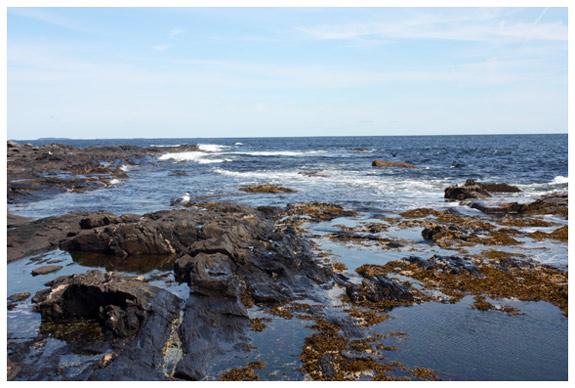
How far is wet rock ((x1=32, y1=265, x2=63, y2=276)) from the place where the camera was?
40.6 ft

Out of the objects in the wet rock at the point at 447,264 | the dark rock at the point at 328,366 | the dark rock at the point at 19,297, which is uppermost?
the wet rock at the point at 447,264

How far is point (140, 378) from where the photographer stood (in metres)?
7.11

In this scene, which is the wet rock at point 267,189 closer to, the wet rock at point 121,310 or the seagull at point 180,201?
the seagull at point 180,201

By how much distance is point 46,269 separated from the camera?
41.3ft

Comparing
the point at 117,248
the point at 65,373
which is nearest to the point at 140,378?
the point at 65,373

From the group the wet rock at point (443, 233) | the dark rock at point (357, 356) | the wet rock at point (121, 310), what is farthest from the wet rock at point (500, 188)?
the wet rock at point (121, 310)

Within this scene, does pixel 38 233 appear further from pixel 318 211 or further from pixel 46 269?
pixel 318 211

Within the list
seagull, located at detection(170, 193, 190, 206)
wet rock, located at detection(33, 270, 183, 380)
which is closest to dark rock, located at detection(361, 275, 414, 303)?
wet rock, located at detection(33, 270, 183, 380)

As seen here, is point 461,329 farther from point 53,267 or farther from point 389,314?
point 53,267

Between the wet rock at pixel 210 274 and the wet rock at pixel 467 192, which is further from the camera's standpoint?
the wet rock at pixel 467 192

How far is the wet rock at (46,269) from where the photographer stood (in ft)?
40.6

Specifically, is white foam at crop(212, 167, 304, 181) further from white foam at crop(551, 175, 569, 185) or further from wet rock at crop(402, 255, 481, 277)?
wet rock at crop(402, 255, 481, 277)

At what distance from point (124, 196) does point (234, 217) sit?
1472cm

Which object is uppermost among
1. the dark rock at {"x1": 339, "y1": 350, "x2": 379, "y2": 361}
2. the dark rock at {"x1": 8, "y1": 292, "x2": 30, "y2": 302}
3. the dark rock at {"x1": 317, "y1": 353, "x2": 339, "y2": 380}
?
the dark rock at {"x1": 8, "y1": 292, "x2": 30, "y2": 302}
